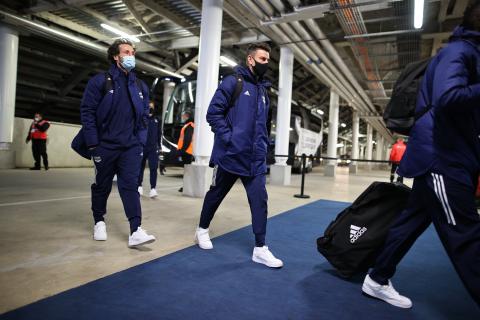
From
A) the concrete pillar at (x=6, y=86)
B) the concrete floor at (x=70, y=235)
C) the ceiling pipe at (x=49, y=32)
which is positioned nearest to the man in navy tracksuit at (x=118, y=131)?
the concrete floor at (x=70, y=235)

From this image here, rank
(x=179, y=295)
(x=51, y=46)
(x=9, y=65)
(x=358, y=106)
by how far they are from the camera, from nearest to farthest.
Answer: (x=179, y=295) < (x=9, y=65) < (x=51, y=46) < (x=358, y=106)

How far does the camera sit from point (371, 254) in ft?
7.19

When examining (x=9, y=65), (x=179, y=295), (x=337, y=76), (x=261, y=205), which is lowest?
(x=179, y=295)

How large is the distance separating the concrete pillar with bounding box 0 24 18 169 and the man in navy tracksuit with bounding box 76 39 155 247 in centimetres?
781

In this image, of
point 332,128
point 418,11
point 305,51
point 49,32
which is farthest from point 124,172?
point 332,128

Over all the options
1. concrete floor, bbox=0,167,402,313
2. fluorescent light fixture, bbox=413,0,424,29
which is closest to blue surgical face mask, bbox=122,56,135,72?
concrete floor, bbox=0,167,402,313

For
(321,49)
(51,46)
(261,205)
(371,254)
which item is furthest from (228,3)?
(51,46)

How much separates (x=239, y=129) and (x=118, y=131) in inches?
41.8

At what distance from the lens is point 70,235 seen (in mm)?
3041

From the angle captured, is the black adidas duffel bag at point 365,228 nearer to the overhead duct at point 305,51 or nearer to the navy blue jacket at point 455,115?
the navy blue jacket at point 455,115

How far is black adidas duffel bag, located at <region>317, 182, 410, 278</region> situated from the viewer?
2.16 meters

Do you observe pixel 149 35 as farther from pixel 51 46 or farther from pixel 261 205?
pixel 261 205

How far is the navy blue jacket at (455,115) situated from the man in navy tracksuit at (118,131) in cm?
219

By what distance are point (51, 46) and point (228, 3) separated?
24.7 feet
